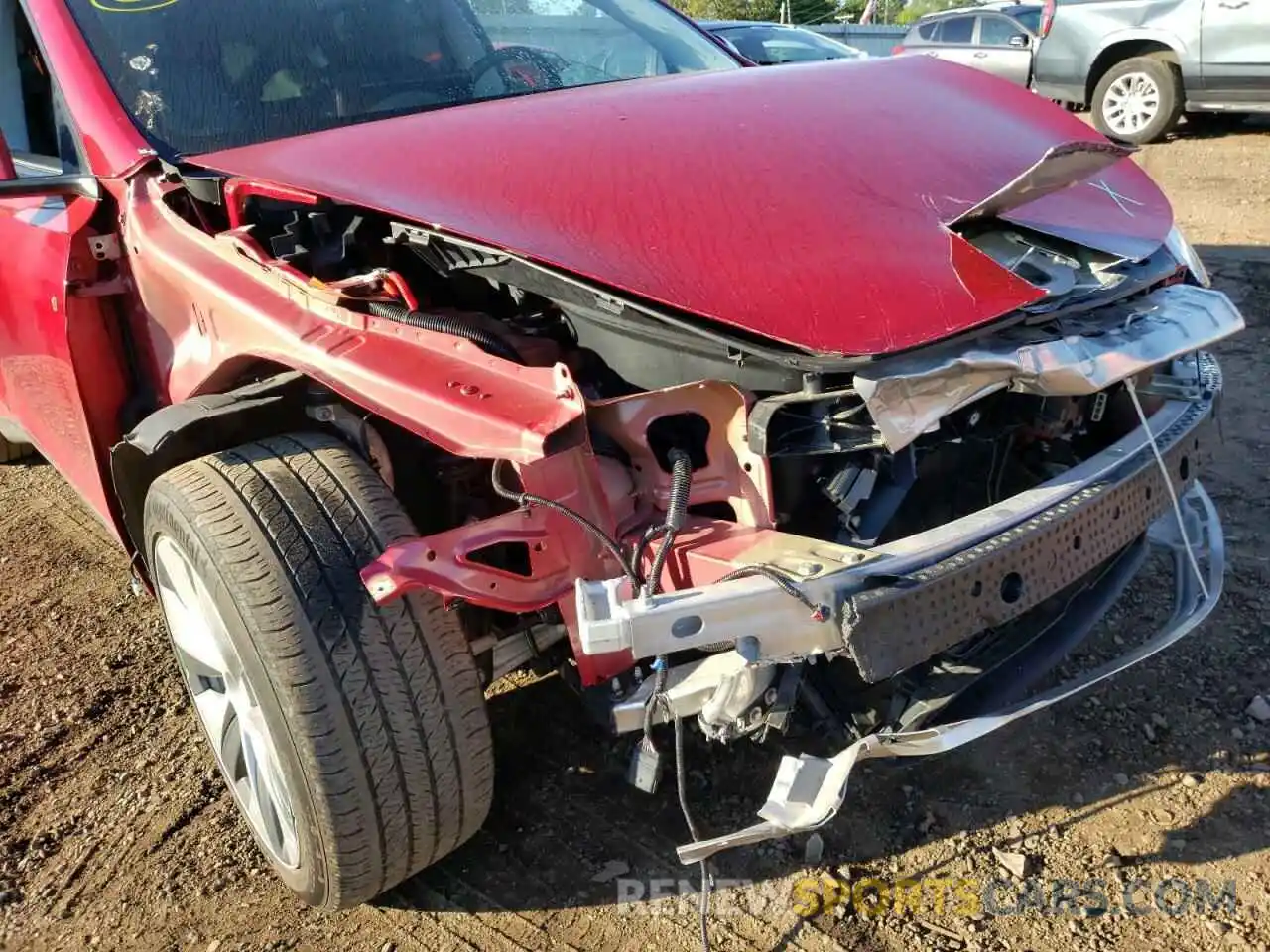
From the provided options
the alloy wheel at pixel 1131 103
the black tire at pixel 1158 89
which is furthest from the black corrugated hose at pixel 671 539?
the alloy wheel at pixel 1131 103

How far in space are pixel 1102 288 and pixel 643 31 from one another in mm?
2017

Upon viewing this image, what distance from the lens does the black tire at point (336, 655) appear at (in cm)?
180

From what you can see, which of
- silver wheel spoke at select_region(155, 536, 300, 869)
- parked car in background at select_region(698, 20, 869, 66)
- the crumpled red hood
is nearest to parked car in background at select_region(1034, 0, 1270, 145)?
parked car in background at select_region(698, 20, 869, 66)

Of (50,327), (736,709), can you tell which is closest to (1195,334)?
(736,709)

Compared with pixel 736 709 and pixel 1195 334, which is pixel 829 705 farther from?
pixel 1195 334

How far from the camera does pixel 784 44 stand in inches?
342

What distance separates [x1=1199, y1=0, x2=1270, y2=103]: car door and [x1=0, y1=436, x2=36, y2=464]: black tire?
8628 mm

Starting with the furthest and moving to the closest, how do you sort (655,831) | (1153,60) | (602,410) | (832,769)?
(1153,60) → (655,831) → (602,410) → (832,769)

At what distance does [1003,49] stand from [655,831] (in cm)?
1044

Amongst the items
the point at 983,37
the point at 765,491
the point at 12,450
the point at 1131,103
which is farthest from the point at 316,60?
the point at 983,37

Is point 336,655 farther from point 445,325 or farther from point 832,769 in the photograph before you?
point 832,769

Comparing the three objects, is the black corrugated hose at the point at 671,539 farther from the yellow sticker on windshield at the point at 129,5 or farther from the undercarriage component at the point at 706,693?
the yellow sticker on windshield at the point at 129,5

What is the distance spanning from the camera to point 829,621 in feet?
5.30

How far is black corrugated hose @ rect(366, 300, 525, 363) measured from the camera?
1923 mm
